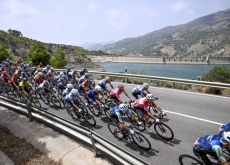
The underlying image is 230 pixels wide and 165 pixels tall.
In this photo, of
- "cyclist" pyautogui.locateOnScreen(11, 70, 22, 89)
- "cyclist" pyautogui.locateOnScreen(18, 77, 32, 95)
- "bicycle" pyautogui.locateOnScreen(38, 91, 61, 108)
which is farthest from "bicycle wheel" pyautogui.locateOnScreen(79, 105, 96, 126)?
"cyclist" pyautogui.locateOnScreen(11, 70, 22, 89)

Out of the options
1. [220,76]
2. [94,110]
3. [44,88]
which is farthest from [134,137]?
[220,76]

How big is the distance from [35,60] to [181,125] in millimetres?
47624

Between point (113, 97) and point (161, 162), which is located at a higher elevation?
point (113, 97)

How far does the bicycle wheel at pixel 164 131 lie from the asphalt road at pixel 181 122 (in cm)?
17

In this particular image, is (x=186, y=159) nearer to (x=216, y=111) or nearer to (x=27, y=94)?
(x=216, y=111)

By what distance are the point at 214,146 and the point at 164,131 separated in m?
4.18

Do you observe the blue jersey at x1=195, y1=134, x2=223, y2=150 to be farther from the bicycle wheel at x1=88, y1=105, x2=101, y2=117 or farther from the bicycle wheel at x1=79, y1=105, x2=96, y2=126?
the bicycle wheel at x1=88, y1=105, x2=101, y2=117

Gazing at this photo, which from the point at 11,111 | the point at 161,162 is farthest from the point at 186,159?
the point at 11,111

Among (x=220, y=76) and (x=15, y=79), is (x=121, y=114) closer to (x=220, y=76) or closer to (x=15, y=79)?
(x=15, y=79)

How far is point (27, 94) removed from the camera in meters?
17.7

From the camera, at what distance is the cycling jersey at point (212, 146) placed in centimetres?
669

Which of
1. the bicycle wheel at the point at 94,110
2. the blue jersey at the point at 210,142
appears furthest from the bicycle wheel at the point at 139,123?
the blue jersey at the point at 210,142

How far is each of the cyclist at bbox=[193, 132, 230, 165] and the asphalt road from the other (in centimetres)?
152

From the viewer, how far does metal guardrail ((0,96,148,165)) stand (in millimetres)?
7883
